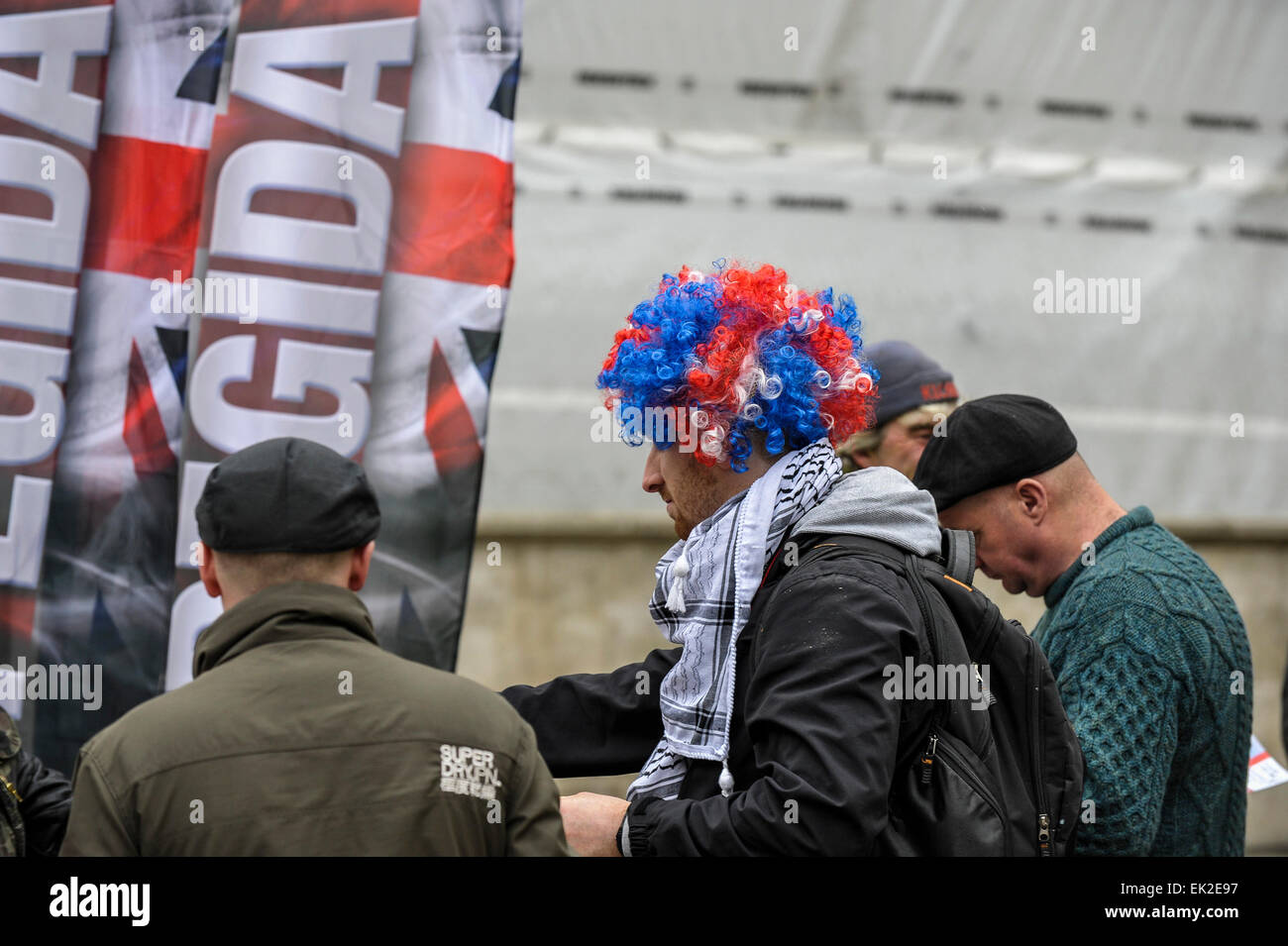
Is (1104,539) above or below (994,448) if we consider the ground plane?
below

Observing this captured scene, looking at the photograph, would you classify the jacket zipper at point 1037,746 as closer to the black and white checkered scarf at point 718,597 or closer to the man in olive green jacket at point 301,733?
the black and white checkered scarf at point 718,597

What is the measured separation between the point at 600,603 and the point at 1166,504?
2981mm

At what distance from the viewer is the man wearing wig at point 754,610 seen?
1.78 m

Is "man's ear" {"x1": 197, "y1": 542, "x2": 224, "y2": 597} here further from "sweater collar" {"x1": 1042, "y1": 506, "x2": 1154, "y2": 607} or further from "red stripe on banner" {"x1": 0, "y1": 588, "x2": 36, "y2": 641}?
"red stripe on banner" {"x1": 0, "y1": 588, "x2": 36, "y2": 641}

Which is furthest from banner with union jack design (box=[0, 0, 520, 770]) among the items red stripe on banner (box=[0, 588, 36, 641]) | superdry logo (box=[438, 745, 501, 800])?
superdry logo (box=[438, 745, 501, 800])

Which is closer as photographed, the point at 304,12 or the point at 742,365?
the point at 742,365

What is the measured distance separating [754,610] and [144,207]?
2.52 m

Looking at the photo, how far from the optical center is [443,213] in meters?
3.88

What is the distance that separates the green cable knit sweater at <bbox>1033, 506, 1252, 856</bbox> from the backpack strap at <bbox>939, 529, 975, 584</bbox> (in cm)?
45

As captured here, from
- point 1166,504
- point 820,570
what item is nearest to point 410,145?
point 820,570

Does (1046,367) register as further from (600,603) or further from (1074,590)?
(1074,590)

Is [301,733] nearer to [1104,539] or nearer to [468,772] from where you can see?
[468,772]

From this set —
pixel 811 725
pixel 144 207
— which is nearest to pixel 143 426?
pixel 144 207

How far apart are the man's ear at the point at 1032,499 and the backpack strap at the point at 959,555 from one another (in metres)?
0.62
